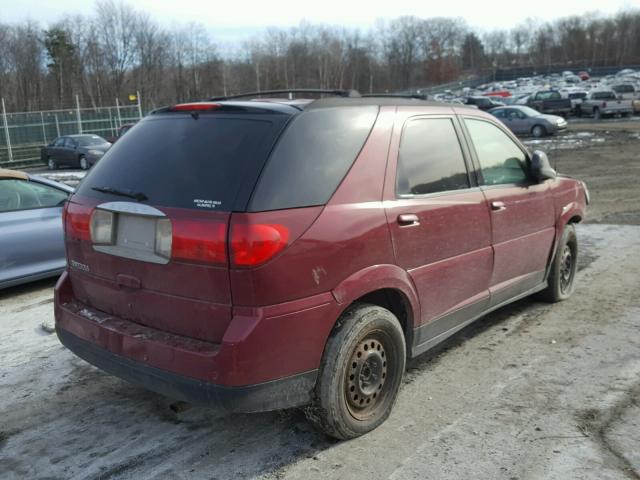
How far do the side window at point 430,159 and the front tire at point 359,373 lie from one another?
0.83 meters

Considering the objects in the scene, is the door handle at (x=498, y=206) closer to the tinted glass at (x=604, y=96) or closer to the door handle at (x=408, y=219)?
the door handle at (x=408, y=219)

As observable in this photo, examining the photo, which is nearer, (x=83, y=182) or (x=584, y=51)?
(x=83, y=182)

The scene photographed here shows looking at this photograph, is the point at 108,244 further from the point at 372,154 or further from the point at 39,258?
the point at 39,258

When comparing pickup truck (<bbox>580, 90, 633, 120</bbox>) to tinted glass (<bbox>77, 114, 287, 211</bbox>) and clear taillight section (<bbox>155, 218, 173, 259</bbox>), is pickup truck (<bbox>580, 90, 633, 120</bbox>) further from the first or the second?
clear taillight section (<bbox>155, 218, 173, 259</bbox>)

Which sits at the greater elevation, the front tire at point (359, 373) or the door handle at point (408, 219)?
the door handle at point (408, 219)

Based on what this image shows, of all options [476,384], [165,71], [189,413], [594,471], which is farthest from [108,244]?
[165,71]

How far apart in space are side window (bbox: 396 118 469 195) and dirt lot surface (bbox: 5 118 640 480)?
1355 millimetres

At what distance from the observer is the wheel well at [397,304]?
11.8ft

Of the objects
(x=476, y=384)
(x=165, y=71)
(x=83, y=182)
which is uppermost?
(x=165, y=71)

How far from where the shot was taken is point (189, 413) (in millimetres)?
3836

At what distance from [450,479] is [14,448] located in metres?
2.41

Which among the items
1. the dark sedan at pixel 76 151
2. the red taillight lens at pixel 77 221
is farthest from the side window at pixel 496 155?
the dark sedan at pixel 76 151

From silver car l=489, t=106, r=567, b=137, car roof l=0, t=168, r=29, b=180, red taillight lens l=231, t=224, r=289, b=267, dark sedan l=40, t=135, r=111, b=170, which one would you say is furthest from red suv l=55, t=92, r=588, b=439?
silver car l=489, t=106, r=567, b=137

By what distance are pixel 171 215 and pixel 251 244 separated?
49 cm
